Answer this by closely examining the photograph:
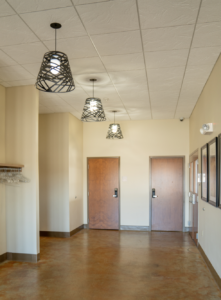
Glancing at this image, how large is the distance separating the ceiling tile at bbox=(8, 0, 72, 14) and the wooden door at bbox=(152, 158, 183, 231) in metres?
5.78

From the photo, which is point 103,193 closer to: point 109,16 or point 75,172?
point 75,172

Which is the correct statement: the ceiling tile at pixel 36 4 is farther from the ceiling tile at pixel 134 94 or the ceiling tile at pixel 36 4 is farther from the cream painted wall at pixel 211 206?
the ceiling tile at pixel 134 94

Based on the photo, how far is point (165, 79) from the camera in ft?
15.2

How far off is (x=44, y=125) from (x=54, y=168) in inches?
46.3

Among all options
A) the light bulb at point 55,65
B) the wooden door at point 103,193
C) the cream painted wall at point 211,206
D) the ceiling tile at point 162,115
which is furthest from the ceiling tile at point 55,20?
the wooden door at point 103,193

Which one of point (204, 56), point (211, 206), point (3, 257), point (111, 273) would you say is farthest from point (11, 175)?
point (204, 56)

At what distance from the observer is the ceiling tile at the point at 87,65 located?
3835 millimetres

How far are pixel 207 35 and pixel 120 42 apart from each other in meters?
1.04

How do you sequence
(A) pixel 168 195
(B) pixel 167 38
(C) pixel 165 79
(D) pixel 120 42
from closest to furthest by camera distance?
(B) pixel 167 38, (D) pixel 120 42, (C) pixel 165 79, (A) pixel 168 195

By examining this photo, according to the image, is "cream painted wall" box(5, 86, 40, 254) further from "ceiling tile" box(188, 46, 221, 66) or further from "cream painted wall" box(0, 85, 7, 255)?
"ceiling tile" box(188, 46, 221, 66)

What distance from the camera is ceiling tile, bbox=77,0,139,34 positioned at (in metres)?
2.61

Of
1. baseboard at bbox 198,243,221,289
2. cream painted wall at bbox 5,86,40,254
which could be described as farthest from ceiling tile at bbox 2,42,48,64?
baseboard at bbox 198,243,221,289

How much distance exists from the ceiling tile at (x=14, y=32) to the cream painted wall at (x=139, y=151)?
498 centimetres

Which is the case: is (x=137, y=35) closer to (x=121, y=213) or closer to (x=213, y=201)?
(x=213, y=201)
